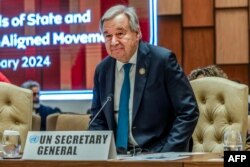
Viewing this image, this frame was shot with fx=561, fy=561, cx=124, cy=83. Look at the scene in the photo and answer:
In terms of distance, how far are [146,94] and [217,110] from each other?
0.68m

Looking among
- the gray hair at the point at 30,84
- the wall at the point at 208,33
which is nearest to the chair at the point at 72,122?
the gray hair at the point at 30,84

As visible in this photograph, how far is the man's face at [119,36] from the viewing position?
2.38 m

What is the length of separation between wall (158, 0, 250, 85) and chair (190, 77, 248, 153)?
2.49 metres

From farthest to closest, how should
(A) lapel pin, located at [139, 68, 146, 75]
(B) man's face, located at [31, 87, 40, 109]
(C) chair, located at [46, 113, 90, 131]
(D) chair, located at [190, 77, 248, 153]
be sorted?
(B) man's face, located at [31, 87, 40, 109], (C) chair, located at [46, 113, 90, 131], (D) chair, located at [190, 77, 248, 153], (A) lapel pin, located at [139, 68, 146, 75]

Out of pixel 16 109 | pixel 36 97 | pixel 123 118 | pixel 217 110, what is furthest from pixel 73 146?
pixel 36 97

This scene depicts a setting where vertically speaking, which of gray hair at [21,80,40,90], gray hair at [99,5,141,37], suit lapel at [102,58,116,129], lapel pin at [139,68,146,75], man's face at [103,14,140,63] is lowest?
gray hair at [21,80,40,90]

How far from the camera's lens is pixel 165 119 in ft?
8.14

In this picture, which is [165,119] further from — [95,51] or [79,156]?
[95,51]

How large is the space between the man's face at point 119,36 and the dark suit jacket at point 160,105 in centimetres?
11

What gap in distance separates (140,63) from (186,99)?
0.26 meters

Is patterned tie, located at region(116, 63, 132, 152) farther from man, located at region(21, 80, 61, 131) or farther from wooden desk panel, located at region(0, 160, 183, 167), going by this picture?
man, located at region(21, 80, 61, 131)

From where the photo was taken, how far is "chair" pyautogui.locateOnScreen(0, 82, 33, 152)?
2961 mm

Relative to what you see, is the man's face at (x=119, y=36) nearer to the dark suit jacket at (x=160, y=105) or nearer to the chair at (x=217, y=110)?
the dark suit jacket at (x=160, y=105)

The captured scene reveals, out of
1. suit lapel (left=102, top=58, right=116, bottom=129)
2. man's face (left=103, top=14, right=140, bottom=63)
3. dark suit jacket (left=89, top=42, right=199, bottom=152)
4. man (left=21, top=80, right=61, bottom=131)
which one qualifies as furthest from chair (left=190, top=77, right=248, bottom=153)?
man (left=21, top=80, right=61, bottom=131)
